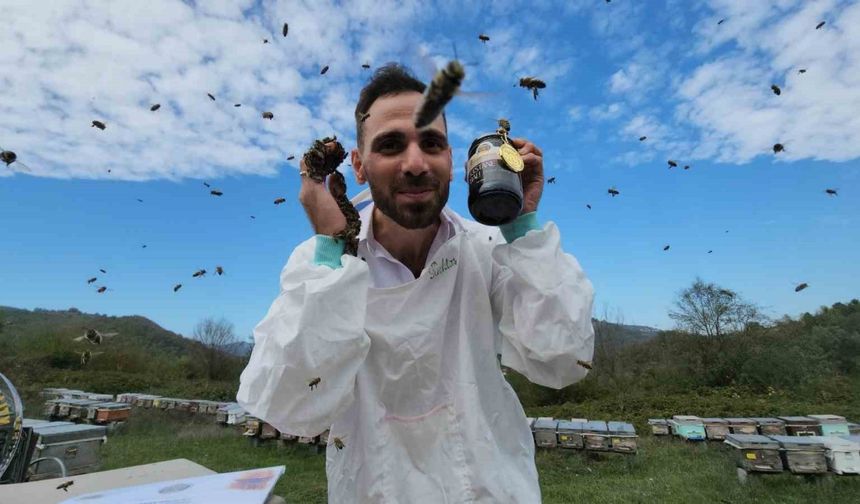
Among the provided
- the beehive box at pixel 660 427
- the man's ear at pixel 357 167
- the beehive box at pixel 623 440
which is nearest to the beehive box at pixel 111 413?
the beehive box at pixel 623 440

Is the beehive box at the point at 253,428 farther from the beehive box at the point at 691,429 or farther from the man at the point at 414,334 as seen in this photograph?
the man at the point at 414,334

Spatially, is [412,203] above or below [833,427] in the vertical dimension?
above

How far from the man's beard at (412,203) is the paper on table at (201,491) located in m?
1.82

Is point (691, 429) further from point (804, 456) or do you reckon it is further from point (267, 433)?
point (267, 433)

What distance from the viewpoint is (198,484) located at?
305 centimetres

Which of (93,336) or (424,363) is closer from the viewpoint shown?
(424,363)

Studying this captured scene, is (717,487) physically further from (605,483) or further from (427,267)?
(427,267)

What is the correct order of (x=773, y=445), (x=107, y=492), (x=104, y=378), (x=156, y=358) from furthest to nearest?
1. (x=156, y=358)
2. (x=104, y=378)
3. (x=773, y=445)
4. (x=107, y=492)

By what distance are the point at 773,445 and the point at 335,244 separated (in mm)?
11042

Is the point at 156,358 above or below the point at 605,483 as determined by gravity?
above

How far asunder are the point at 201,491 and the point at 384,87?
2688mm

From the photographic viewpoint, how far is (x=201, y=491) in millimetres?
2867

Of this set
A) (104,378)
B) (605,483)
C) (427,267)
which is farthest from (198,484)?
(104,378)

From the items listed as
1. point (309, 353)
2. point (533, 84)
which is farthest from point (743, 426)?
point (309, 353)
